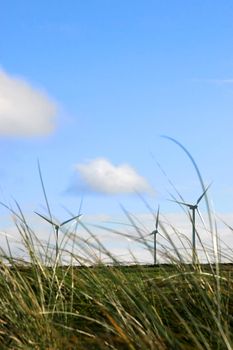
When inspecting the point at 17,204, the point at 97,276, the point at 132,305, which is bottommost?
the point at 132,305

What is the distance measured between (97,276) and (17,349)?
1.61 metres

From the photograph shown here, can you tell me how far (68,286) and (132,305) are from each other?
4.71 feet

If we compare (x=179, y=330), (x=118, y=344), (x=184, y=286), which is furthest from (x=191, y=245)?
(x=118, y=344)

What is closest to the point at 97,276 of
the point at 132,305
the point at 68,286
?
the point at 68,286

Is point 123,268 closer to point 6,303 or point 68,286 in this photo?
point 68,286

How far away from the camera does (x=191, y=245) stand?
21.4 feet

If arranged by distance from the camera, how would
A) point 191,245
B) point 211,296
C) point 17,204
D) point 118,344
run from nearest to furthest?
point 118,344
point 211,296
point 191,245
point 17,204

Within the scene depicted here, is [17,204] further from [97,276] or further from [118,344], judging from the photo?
[118,344]

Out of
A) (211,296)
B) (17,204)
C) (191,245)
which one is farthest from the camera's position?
(17,204)

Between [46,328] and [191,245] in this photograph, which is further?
[191,245]

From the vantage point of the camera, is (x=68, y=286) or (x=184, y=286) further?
(x=68, y=286)

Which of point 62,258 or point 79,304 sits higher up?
point 62,258

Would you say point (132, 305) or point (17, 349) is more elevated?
point (132, 305)

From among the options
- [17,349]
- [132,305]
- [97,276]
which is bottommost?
[17,349]
